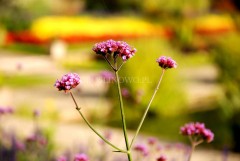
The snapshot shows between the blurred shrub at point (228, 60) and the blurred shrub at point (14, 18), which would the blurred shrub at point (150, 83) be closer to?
the blurred shrub at point (228, 60)

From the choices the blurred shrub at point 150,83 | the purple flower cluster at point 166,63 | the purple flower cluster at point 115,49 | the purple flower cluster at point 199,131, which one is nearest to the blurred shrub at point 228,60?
the blurred shrub at point 150,83

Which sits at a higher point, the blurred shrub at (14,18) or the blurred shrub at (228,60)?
the blurred shrub at (14,18)

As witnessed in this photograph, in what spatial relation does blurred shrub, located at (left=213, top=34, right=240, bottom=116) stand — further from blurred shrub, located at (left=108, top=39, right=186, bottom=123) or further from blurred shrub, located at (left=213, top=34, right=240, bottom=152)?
blurred shrub, located at (left=108, top=39, right=186, bottom=123)

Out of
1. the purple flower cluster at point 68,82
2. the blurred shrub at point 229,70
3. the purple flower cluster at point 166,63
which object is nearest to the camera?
the purple flower cluster at point 68,82

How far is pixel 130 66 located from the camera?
41.6 ft

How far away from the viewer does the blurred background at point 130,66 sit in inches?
440

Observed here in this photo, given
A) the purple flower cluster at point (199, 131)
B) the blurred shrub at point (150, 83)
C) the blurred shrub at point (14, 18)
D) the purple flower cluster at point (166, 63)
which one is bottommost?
the purple flower cluster at point (199, 131)

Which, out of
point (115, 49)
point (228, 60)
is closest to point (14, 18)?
point (228, 60)

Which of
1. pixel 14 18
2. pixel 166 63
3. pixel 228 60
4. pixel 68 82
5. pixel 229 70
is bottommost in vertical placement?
pixel 68 82

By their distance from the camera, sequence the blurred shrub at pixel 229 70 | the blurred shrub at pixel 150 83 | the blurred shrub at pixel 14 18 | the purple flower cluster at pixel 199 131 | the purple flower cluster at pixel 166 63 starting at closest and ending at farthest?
the purple flower cluster at pixel 166 63, the purple flower cluster at pixel 199 131, the blurred shrub at pixel 229 70, the blurred shrub at pixel 150 83, the blurred shrub at pixel 14 18

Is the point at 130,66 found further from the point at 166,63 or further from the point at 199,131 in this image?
the point at 166,63

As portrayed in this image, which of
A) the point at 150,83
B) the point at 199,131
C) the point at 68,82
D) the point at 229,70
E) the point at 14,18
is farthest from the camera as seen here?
the point at 14,18

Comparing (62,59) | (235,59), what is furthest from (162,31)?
(235,59)

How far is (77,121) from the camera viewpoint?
12.3 m
